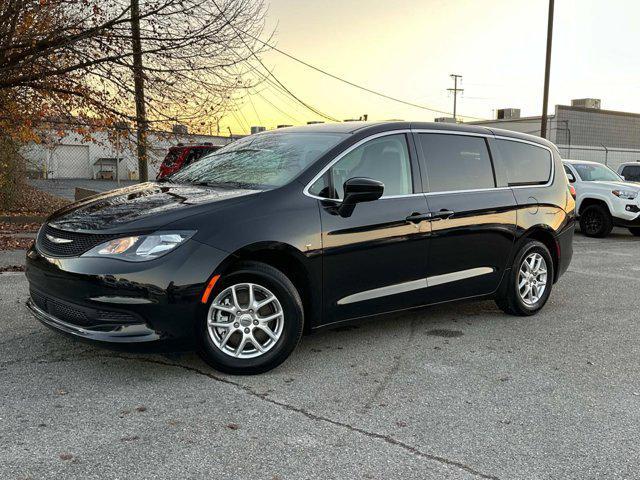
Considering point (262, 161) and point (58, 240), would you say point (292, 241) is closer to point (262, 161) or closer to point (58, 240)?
point (262, 161)

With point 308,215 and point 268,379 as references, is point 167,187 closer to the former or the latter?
point 308,215

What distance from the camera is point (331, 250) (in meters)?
4.31

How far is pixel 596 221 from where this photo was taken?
13297 mm

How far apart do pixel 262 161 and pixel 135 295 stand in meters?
1.64

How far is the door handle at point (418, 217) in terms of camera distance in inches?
187

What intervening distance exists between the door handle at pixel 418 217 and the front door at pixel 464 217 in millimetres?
58

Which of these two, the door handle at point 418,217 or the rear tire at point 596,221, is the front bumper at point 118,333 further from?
the rear tire at point 596,221

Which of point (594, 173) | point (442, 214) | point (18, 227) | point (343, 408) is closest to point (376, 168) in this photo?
point (442, 214)

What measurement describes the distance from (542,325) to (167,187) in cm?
358

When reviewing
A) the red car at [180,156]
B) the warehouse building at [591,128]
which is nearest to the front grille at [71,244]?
the red car at [180,156]

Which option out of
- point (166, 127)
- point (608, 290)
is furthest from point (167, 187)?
point (166, 127)

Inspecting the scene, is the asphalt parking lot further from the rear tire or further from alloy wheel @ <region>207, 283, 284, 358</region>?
the rear tire

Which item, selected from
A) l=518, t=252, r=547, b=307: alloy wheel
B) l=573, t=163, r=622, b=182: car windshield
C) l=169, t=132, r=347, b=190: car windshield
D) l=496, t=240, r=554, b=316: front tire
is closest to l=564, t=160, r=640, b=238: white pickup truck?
l=573, t=163, r=622, b=182: car windshield

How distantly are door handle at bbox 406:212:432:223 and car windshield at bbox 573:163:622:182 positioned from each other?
10175 millimetres
